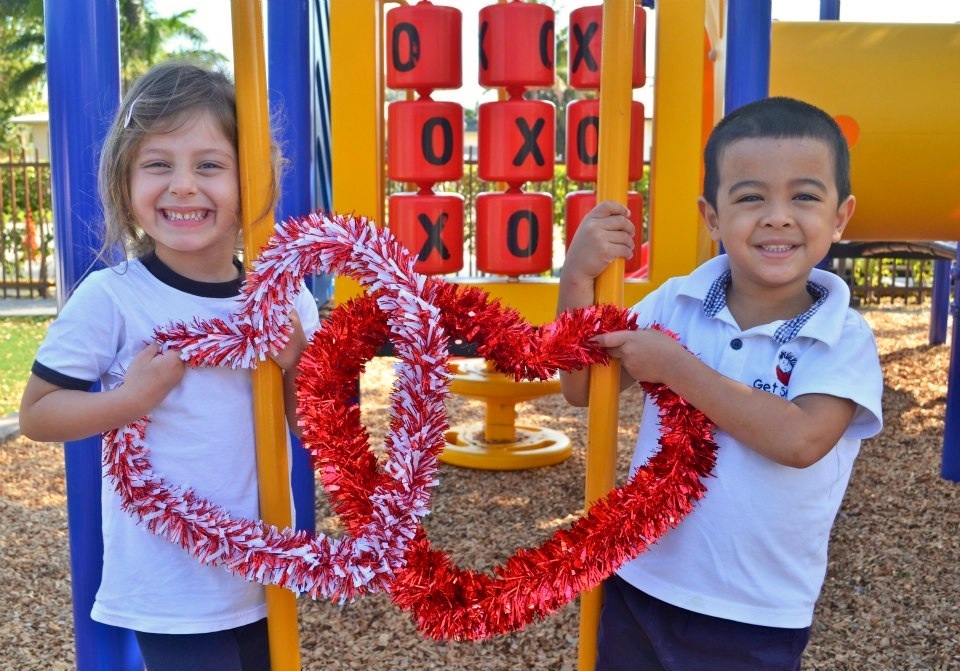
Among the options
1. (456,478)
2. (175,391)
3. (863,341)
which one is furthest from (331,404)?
(456,478)

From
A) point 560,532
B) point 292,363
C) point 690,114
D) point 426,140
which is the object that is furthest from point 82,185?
point 690,114

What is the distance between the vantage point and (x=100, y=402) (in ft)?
5.22

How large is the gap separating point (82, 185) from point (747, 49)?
149 centimetres

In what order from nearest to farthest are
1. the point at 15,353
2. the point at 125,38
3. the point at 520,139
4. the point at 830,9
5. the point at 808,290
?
the point at 808,290 → the point at 520,139 → the point at 830,9 → the point at 15,353 → the point at 125,38

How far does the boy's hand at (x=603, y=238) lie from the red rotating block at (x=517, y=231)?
2.05m

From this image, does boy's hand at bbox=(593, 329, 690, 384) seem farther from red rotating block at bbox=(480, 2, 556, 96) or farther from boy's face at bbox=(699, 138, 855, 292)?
red rotating block at bbox=(480, 2, 556, 96)

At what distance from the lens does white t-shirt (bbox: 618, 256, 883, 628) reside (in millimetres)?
1617

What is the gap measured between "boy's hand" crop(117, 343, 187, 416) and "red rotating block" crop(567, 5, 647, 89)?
2.41 meters

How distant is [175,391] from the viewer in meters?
1.69

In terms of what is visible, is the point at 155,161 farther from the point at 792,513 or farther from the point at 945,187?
the point at 945,187

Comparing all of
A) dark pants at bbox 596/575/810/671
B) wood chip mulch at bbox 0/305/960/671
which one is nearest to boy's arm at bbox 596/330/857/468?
dark pants at bbox 596/575/810/671

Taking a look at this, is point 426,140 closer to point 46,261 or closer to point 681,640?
point 681,640

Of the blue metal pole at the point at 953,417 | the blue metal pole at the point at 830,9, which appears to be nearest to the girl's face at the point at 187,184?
the blue metal pole at the point at 953,417

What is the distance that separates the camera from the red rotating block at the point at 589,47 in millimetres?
3594
